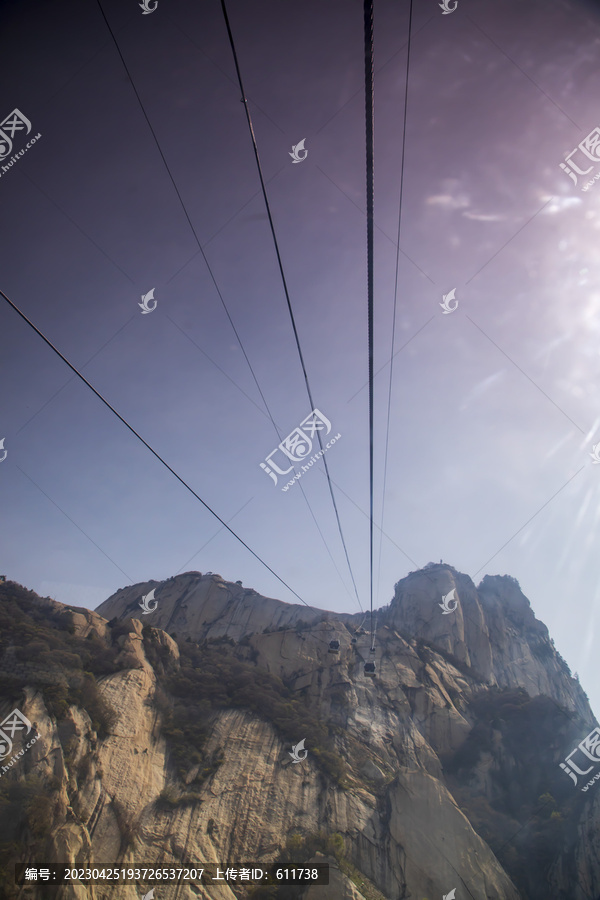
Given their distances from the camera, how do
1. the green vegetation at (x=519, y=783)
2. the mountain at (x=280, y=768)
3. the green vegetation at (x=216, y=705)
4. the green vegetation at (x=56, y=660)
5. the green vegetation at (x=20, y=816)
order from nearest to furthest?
the green vegetation at (x=20, y=816), the mountain at (x=280, y=768), the green vegetation at (x=56, y=660), the green vegetation at (x=216, y=705), the green vegetation at (x=519, y=783)

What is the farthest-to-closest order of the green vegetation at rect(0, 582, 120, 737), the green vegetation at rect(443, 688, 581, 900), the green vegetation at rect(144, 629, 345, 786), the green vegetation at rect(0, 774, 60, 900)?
1. the green vegetation at rect(443, 688, 581, 900)
2. the green vegetation at rect(144, 629, 345, 786)
3. the green vegetation at rect(0, 582, 120, 737)
4. the green vegetation at rect(0, 774, 60, 900)

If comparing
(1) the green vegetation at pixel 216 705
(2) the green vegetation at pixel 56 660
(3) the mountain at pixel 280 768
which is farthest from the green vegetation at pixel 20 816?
(1) the green vegetation at pixel 216 705

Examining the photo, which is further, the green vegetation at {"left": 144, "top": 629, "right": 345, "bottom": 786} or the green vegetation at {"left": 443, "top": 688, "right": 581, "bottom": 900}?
the green vegetation at {"left": 443, "top": 688, "right": 581, "bottom": 900}

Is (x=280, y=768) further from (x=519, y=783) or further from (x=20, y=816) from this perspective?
(x=519, y=783)

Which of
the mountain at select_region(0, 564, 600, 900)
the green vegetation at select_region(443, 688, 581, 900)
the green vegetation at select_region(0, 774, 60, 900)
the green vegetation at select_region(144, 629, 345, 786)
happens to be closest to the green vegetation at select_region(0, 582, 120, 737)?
the mountain at select_region(0, 564, 600, 900)

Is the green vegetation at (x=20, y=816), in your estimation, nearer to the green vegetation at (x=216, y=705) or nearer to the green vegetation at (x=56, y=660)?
the green vegetation at (x=56, y=660)

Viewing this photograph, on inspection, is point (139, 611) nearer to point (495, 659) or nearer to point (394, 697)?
point (394, 697)

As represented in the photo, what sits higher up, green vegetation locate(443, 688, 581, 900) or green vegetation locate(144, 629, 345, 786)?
green vegetation locate(443, 688, 581, 900)

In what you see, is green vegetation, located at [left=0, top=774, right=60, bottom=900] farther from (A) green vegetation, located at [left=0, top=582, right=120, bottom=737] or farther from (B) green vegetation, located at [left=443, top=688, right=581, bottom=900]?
(B) green vegetation, located at [left=443, top=688, right=581, bottom=900]
